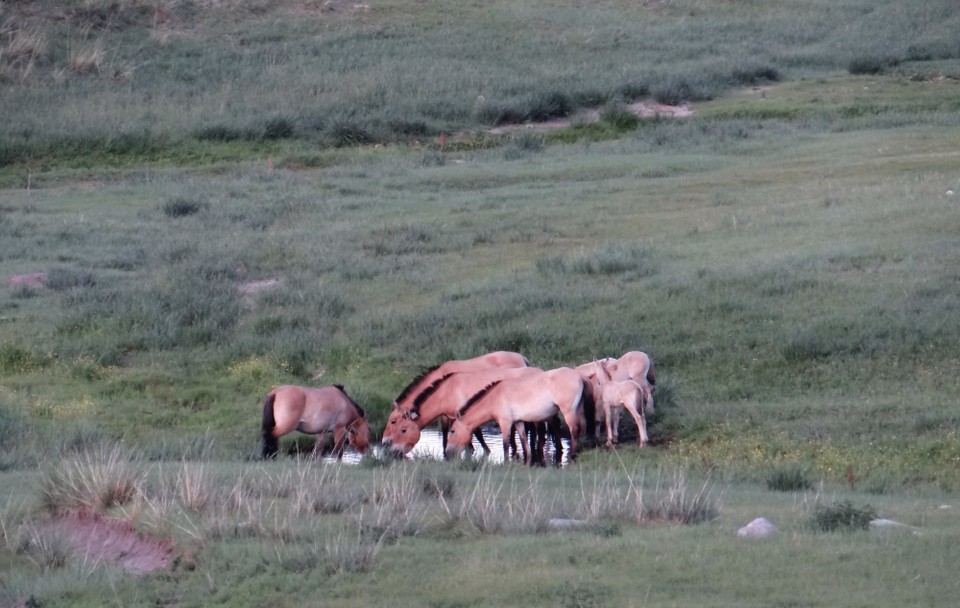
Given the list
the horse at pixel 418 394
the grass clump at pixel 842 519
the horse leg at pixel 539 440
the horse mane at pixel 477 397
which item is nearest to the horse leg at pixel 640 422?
the horse leg at pixel 539 440

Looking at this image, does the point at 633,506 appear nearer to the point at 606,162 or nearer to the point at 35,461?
the point at 35,461

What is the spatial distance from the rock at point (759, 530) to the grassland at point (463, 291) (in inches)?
4.9

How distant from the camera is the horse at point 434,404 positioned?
12.8 m

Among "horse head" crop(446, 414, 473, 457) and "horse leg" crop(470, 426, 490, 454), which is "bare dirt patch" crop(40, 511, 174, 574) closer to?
"horse head" crop(446, 414, 473, 457)

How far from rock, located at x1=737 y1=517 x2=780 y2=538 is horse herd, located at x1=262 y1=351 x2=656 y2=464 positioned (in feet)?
15.0

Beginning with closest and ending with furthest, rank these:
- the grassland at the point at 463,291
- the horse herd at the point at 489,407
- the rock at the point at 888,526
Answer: the grassland at the point at 463,291
the rock at the point at 888,526
the horse herd at the point at 489,407

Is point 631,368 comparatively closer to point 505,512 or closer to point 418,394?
point 418,394

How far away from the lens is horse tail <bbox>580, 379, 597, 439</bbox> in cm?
1271

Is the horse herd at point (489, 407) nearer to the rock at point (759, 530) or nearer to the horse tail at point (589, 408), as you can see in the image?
the horse tail at point (589, 408)

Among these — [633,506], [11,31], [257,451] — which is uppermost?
[11,31]

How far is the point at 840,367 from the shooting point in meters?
13.7

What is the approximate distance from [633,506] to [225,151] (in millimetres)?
23770

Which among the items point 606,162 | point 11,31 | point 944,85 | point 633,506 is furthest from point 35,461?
point 944,85

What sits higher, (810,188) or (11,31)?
(11,31)
